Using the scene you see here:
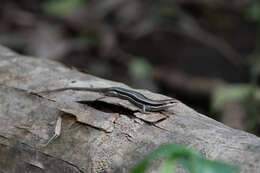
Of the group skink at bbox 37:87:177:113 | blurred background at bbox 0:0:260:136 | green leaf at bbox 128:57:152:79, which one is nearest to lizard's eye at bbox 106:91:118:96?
skink at bbox 37:87:177:113

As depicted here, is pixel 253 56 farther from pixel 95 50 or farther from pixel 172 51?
pixel 95 50

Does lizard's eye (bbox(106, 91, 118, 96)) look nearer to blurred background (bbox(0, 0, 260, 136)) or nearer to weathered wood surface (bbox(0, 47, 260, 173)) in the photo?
weathered wood surface (bbox(0, 47, 260, 173))

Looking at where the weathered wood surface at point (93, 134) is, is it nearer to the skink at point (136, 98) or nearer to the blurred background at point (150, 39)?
the skink at point (136, 98)

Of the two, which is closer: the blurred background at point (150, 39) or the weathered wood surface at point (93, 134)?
the weathered wood surface at point (93, 134)

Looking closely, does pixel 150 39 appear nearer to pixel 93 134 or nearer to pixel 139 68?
pixel 139 68

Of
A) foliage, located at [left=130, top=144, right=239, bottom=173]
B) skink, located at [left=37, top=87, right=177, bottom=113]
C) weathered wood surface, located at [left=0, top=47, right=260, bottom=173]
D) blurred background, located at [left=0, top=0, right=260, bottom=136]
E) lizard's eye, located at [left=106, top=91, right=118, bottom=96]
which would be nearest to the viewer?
foliage, located at [left=130, top=144, right=239, bottom=173]

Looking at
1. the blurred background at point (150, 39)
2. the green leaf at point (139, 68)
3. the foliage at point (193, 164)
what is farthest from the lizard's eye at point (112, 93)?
the green leaf at point (139, 68)
